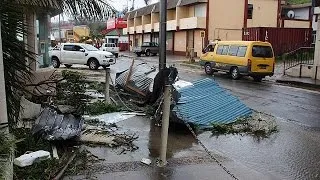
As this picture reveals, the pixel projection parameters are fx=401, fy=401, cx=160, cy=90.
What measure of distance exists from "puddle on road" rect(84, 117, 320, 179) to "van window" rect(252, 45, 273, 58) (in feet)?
39.6

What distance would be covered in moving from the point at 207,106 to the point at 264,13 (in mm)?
39627

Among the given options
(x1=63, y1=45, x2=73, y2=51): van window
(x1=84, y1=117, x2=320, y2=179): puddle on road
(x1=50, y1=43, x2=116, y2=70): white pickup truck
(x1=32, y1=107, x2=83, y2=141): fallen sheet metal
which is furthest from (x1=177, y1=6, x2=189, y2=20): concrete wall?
(x1=32, y1=107, x2=83, y2=141): fallen sheet metal

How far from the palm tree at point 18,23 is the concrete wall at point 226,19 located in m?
39.8

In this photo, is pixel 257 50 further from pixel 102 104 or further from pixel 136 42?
pixel 136 42

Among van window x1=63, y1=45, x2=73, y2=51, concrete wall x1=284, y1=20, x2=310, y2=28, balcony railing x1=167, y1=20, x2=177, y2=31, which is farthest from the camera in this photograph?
balcony railing x1=167, y1=20, x2=177, y2=31

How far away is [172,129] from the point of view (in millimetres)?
8797

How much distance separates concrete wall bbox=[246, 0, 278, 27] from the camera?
46.1 m

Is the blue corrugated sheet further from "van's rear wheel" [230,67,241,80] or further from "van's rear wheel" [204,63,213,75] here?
"van's rear wheel" [204,63,213,75]

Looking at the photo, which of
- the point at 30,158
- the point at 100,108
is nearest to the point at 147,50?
the point at 100,108

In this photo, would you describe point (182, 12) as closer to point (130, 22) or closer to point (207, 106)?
point (130, 22)

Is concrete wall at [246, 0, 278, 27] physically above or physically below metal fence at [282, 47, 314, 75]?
above

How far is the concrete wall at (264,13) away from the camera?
151ft

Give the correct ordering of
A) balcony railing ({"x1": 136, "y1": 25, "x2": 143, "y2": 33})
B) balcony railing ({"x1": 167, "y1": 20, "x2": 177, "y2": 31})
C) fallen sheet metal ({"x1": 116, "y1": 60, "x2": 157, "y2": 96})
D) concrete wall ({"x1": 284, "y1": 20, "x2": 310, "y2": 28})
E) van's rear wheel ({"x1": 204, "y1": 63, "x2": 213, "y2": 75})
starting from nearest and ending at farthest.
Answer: fallen sheet metal ({"x1": 116, "y1": 60, "x2": 157, "y2": 96}) < van's rear wheel ({"x1": 204, "y1": 63, "x2": 213, "y2": 75}) < concrete wall ({"x1": 284, "y1": 20, "x2": 310, "y2": 28}) < balcony railing ({"x1": 167, "y1": 20, "x2": 177, "y2": 31}) < balcony railing ({"x1": 136, "y1": 25, "x2": 143, "y2": 33})

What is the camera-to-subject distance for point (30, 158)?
5.59m
